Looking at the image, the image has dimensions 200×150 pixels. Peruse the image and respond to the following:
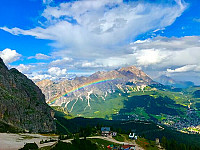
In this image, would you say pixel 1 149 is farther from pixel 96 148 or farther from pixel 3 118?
pixel 3 118

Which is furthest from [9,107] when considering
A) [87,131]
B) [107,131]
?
[107,131]

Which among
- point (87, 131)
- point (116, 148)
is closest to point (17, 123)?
point (87, 131)

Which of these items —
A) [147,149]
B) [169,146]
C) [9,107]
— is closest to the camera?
[147,149]

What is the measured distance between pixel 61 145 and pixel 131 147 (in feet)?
195

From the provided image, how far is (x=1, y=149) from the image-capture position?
7119 cm

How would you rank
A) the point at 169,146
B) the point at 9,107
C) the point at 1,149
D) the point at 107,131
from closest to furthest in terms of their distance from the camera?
1. the point at 1,149
2. the point at 169,146
3. the point at 107,131
4. the point at 9,107

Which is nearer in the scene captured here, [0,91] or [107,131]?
[107,131]

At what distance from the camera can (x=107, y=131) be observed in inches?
6363

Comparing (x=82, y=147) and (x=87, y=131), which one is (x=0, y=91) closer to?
(x=87, y=131)

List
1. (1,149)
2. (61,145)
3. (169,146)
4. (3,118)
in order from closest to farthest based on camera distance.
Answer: (1,149) → (61,145) → (169,146) → (3,118)

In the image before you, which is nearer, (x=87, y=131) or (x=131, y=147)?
(x=131, y=147)

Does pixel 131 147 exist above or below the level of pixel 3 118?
below

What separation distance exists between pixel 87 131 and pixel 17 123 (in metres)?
85.7

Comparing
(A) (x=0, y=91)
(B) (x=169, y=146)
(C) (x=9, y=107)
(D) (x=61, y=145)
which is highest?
(A) (x=0, y=91)
